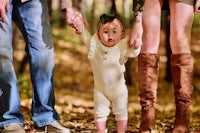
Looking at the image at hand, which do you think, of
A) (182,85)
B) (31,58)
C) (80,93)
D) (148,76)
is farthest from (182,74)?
(80,93)

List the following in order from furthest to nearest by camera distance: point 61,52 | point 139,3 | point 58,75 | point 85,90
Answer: point 61,52
point 58,75
point 85,90
point 139,3

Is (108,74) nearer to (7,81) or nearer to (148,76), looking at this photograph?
(148,76)

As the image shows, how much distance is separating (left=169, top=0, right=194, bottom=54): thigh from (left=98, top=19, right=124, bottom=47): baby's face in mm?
532

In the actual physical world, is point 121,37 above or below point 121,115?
above

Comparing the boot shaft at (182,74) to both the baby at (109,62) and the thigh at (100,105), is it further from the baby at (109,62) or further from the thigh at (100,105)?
the thigh at (100,105)

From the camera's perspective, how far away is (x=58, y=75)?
12.1m

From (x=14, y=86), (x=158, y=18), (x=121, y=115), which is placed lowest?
(x=121, y=115)

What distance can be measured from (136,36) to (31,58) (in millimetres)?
1086

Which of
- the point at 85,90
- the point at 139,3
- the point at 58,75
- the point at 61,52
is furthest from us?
the point at 61,52

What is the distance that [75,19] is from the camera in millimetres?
4461

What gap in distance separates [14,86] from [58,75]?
753cm

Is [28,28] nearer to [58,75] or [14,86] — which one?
[14,86]

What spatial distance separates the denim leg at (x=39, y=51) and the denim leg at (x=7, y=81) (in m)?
0.16

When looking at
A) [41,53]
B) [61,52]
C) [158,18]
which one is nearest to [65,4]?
[41,53]
